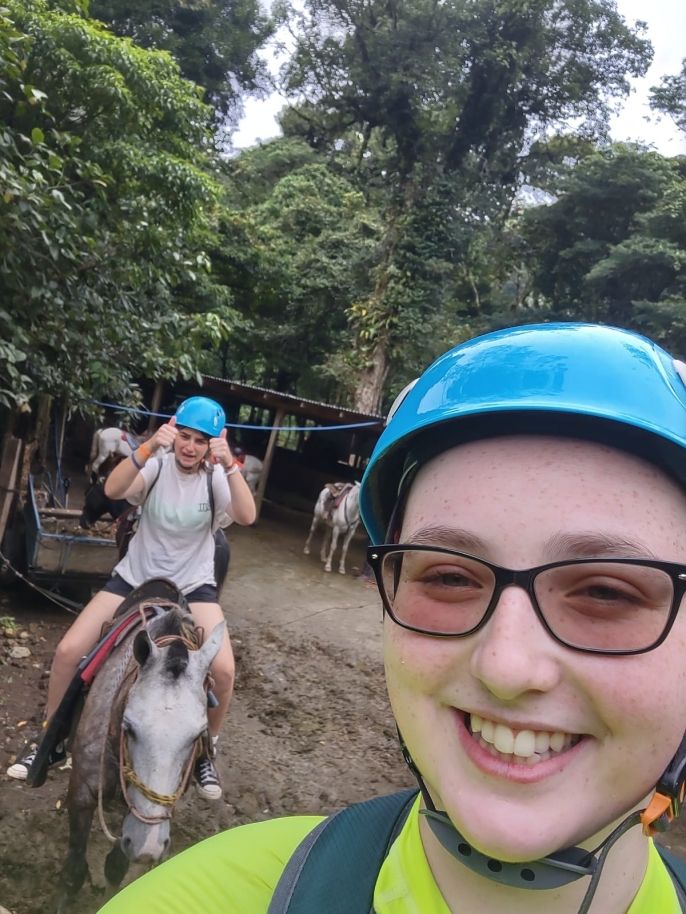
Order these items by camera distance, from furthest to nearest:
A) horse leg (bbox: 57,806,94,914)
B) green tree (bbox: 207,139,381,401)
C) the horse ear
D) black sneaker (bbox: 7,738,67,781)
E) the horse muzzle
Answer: green tree (bbox: 207,139,381,401), black sneaker (bbox: 7,738,67,781), horse leg (bbox: 57,806,94,914), the horse ear, the horse muzzle

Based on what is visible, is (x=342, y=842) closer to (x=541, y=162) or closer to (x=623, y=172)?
(x=623, y=172)

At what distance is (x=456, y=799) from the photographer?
800mm

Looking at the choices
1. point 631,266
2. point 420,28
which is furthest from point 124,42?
point 631,266

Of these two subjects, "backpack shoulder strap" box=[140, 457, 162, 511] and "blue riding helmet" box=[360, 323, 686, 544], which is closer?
"blue riding helmet" box=[360, 323, 686, 544]

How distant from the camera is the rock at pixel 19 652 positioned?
580 cm

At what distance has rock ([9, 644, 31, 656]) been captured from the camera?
5.80m

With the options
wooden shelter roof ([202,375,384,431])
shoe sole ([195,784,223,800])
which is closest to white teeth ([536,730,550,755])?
shoe sole ([195,784,223,800])

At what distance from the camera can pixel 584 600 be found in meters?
0.82

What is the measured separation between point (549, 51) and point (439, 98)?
376cm

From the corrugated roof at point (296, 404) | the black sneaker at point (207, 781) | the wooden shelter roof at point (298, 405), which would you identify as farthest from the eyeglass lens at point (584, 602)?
the corrugated roof at point (296, 404)

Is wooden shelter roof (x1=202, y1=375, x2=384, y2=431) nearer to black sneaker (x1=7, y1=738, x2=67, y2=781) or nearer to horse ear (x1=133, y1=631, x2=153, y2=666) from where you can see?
black sneaker (x1=7, y1=738, x2=67, y2=781)

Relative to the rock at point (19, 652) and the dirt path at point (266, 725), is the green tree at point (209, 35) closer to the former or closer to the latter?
the dirt path at point (266, 725)

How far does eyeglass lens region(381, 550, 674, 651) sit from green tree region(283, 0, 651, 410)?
51.2ft

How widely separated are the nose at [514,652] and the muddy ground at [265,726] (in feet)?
11.0
